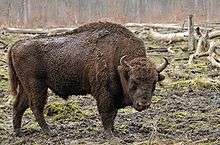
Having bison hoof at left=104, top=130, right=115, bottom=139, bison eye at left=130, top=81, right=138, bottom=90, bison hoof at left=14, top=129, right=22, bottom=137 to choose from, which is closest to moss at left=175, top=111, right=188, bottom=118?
bison hoof at left=104, top=130, right=115, bottom=139

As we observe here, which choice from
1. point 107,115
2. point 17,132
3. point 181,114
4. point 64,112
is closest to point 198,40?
point 181,114

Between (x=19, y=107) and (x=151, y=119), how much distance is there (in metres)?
2.09

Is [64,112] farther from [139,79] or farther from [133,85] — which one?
[139,79]

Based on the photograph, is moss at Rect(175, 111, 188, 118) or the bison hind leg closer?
the bison hind leg

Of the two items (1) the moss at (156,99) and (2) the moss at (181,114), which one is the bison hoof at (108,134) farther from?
(1) the moss at (156,99)

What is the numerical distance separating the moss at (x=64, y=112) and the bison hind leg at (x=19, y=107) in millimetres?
833

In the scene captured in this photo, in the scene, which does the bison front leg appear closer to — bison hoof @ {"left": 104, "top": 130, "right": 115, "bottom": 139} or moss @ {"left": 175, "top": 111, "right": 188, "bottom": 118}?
bison hoof @ {"left": 104, "top": 130, "right": 115, "bottom": 139}

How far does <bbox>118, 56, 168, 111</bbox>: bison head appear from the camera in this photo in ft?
24.8

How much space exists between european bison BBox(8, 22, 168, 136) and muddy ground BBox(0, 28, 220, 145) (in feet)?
1.21

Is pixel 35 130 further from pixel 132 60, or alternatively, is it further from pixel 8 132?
pixel 132 60

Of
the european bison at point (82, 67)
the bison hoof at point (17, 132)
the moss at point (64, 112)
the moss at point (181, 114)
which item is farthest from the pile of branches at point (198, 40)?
the bison hoof at point (17, 132)

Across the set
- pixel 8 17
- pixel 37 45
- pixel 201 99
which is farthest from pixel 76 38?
pixel 8 17

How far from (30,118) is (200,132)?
127 inches

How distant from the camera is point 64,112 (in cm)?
985
